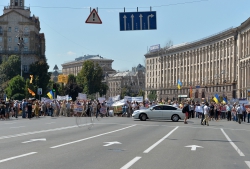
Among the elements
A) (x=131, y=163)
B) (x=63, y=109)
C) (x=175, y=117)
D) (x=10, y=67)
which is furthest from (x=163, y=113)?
(x=10, y=67)

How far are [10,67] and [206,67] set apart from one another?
5043cm

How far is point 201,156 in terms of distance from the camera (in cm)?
1681

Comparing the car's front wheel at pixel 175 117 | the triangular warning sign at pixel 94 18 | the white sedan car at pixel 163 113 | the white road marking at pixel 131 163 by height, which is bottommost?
the white road marking at pixel 131 163

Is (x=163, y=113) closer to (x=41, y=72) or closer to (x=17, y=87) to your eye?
(x=17, y=87)

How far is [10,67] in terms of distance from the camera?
13625cm

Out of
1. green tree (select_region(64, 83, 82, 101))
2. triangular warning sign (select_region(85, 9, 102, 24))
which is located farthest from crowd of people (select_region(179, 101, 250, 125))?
green tree (select_region(64, 83, 82, 101))

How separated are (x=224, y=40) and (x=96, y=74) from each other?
52234mm

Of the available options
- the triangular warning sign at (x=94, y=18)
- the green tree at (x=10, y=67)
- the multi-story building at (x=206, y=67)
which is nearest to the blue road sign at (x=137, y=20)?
the triangular warning sign at (x=94, y=18)

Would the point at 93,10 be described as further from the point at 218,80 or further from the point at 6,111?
the point at 218,80

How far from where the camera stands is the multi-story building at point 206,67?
11419cm

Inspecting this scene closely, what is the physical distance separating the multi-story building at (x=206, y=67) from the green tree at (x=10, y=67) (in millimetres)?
44755

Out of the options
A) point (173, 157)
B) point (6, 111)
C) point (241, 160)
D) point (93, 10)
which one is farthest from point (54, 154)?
point (6, 111)

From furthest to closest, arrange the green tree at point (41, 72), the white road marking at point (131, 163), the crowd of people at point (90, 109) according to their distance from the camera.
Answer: the green tree at point (41, 72)
the crowd of people at point (90, 109)
the white road marking at point (131, 163)

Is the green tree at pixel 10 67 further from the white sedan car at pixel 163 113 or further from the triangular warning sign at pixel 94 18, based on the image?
the triangular warning sign at pixel 94 18
